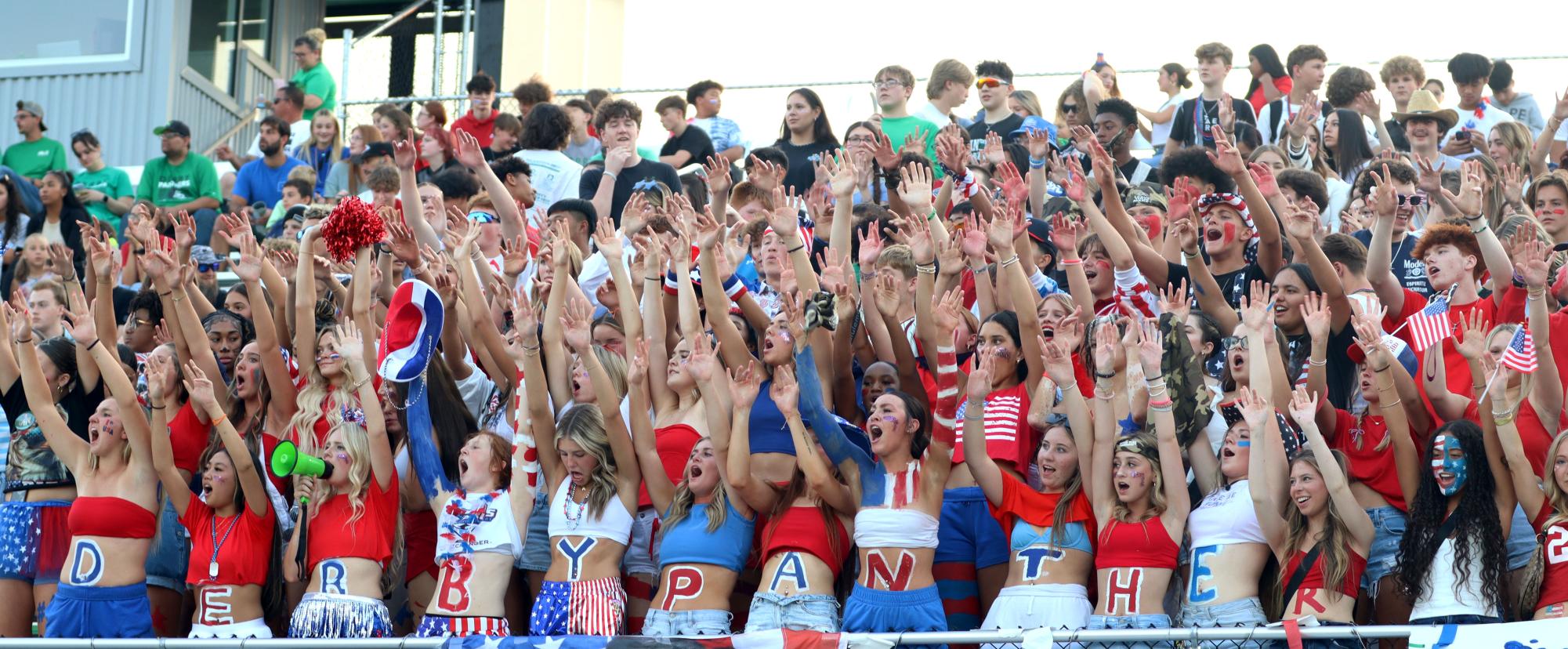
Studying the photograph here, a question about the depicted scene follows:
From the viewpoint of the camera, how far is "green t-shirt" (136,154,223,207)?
497 inches

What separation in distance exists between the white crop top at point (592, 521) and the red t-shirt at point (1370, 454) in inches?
99.5

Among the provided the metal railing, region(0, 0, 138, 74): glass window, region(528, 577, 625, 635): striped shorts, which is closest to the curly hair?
the metal railing

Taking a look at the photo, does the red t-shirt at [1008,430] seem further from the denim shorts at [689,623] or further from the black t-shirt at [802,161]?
the black t-shirt at [802,161]

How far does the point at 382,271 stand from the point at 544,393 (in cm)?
168

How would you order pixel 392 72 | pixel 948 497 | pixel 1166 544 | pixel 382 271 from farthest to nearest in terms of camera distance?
1. pixel 392 72
2. pixel 382 271
3. pixel 948 497
4. pixel 1166 544

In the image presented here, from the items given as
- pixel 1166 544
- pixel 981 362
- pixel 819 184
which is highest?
pixel 819 184

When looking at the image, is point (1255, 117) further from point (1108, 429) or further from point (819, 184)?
point (1108, 429)

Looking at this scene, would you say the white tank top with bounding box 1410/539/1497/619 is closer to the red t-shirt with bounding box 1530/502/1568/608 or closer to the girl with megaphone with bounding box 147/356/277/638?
the red t-shirt with bounding box 1530/502/1568/608

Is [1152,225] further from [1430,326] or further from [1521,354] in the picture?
[1521,354]

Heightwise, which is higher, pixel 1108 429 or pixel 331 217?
pixel 331 217

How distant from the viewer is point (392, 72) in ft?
53.3

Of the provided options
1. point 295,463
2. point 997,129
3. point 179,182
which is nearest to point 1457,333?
point 997,129

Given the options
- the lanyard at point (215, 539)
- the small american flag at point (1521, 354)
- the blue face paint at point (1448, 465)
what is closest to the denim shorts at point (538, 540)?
the lanyard at point (215, 539)

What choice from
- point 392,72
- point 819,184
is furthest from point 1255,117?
point 392,72
